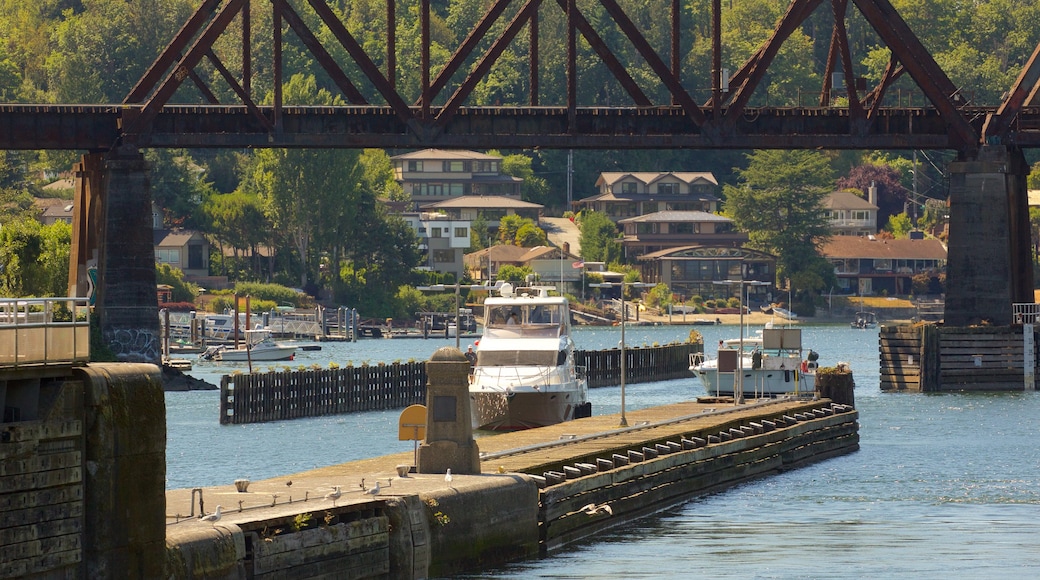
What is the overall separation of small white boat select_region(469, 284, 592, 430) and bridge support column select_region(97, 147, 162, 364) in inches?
1146

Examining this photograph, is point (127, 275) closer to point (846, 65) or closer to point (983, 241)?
point (846, 65)

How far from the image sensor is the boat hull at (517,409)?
7550 centimetres

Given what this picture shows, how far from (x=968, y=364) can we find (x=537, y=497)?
58.8 metres

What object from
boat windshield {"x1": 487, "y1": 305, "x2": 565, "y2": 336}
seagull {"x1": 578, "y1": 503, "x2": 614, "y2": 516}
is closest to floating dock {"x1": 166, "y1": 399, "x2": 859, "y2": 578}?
seagull {"x1": 578, "y1": 503, "x2": 614, "y2": 516}

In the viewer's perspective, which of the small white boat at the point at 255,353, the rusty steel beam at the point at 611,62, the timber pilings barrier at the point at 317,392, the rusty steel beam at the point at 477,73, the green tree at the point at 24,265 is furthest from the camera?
the small white boat at the point at 255,353

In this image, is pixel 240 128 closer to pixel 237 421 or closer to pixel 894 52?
pixel 237 421

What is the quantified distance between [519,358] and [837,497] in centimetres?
1878

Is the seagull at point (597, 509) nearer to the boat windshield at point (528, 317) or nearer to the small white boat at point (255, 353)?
the boat windshield at point (528, 317)

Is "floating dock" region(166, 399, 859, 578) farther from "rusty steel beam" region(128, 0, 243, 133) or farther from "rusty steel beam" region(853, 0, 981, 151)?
"rusty steel beam" region(128, 0, 243, 133)

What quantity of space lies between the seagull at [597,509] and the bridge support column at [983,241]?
184ft

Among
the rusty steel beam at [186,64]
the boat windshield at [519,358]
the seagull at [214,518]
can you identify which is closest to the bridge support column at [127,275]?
the rusty steel beam at [186,64]

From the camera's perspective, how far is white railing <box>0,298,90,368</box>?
31172 mm

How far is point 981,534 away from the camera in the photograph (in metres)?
53.0

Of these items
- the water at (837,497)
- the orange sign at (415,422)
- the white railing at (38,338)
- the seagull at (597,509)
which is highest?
the white railing at (38,338)
